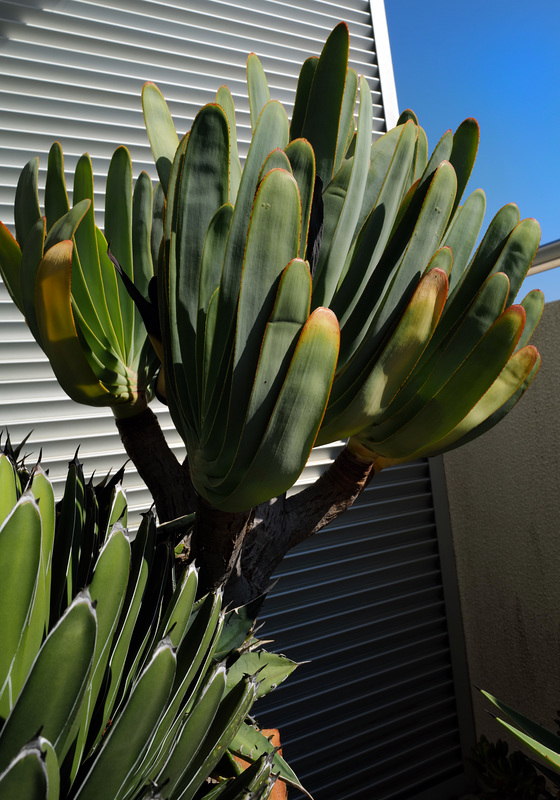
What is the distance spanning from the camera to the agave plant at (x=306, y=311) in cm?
63

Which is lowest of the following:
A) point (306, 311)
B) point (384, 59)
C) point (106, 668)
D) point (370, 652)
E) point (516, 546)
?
point (370, 652)

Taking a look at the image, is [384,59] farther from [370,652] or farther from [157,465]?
[370,652]

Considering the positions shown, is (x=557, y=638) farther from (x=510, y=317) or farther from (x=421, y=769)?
(x=510, y=317)

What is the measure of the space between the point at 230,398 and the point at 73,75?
69.9 inches

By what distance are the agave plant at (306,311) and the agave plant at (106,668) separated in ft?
0.46

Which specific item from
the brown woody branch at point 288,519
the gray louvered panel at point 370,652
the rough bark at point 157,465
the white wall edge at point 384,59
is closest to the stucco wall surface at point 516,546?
the gray louvered panel at point 370,652

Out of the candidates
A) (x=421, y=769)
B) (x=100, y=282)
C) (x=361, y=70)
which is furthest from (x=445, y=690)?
(x=361, y=70)

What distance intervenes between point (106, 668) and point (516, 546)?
219 cm

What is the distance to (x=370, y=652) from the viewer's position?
2.42m

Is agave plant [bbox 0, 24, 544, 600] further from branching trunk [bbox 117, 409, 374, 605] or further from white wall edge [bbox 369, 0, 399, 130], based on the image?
white wall edge [bbox 369, 0, 399, 130]

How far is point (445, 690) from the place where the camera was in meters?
2.62

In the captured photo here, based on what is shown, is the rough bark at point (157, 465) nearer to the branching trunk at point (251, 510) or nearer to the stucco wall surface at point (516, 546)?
the branching trunk at point (251, 510)

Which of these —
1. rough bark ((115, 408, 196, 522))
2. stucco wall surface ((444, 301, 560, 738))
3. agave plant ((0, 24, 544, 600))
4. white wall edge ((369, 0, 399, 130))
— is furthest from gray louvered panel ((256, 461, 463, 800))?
white wall edge ((369, 0, 399, 130))

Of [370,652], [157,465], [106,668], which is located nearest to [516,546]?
[370,652]
